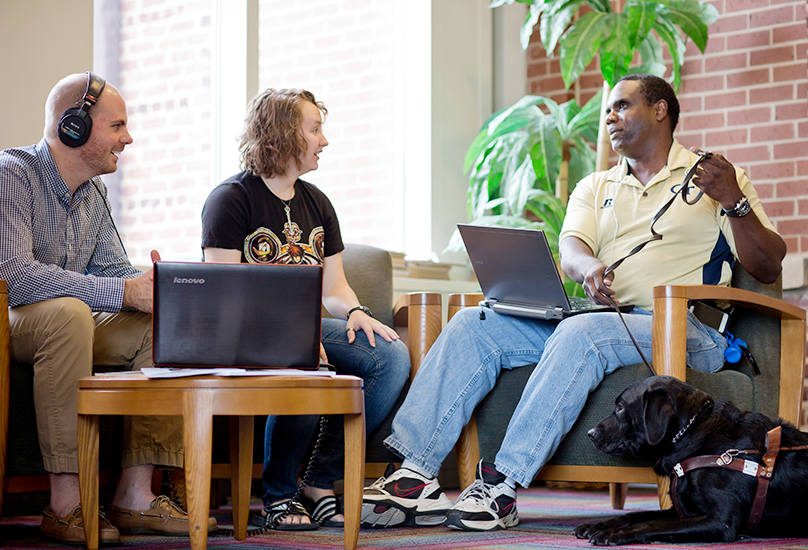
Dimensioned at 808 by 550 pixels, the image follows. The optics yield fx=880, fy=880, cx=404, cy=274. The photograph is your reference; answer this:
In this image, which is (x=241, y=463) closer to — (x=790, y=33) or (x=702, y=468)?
(x=702, y=468)

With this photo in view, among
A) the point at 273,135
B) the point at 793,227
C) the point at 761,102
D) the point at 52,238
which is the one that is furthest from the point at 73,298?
the point at 761,102

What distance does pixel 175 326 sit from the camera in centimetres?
158

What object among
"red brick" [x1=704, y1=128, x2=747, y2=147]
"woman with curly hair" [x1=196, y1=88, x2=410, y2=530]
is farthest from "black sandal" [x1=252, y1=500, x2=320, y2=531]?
"red brick" [x1=704, y1=128, x2=747, y2=147]

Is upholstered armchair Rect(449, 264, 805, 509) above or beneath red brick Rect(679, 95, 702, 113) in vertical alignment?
beneath

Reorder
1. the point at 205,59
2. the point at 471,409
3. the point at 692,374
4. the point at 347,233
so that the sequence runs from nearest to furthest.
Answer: the point at 692,374 < the point at 471,409 < the point at 205,59 < the point at 347,233

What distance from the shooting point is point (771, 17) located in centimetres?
370

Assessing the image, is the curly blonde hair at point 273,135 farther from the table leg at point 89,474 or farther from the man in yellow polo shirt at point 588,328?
the table leg at point 89,474

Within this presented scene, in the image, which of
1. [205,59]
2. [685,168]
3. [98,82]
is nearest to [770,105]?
[685,168]

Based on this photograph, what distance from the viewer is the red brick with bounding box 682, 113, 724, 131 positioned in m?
3.81

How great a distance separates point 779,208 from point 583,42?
1073mm

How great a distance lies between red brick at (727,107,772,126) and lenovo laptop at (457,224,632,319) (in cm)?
189

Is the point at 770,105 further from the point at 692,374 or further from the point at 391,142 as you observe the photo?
the point at 692,374

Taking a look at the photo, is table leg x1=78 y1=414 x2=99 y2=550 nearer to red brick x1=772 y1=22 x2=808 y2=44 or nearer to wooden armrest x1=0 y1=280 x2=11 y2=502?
wooden armrest x1=0 y1=280 x2=11 y2=502

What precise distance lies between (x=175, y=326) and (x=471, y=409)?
0.85m
